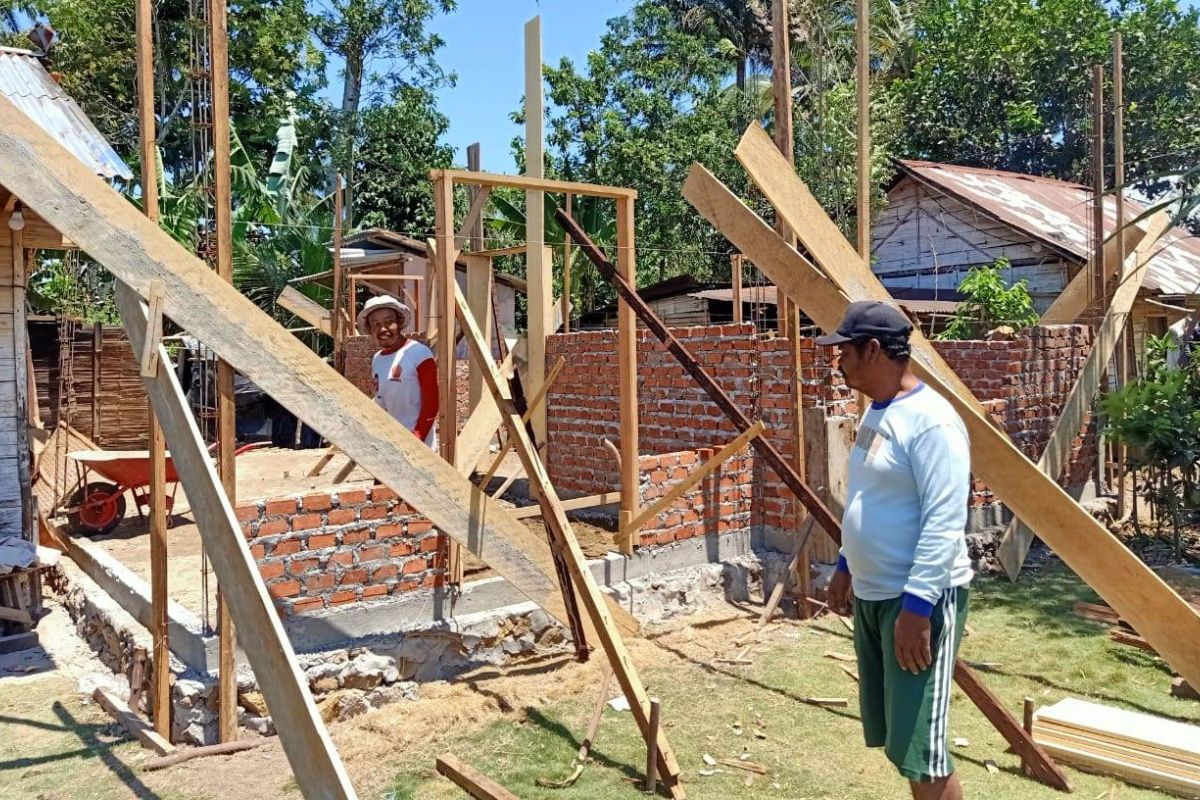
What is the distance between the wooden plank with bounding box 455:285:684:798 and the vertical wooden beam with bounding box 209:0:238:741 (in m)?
1.15

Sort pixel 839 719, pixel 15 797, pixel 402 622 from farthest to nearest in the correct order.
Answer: pixel 402 622 < pixel 839 719 < pixel 15 797

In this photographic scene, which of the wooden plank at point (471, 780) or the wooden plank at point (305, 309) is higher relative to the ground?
the wooden plank at point (305, 309)

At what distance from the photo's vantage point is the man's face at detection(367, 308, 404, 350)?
535 centimetres

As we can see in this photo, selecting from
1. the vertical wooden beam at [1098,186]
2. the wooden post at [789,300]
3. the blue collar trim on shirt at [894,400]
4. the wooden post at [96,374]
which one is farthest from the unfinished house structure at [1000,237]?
the wooden post at [96,374]

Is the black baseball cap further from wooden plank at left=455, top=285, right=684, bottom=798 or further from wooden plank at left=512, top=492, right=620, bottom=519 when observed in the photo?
wooden plank at left=512, top=492, right=620, bottom=519

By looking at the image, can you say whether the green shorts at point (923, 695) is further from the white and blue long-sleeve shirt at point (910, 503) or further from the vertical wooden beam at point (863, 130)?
the vertical wooden beam at point (863, 130)

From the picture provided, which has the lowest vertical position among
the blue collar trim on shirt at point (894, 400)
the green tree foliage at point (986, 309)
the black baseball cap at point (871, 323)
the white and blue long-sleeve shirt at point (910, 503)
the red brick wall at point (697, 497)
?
the red brick wall at point (697, 497)

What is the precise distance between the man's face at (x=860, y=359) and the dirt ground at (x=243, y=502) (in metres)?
2.58

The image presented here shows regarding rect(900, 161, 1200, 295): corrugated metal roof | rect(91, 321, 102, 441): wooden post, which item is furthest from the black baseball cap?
rect(91, 321, 102, 441): wooden post

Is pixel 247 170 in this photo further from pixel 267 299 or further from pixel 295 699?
pixel 295 699

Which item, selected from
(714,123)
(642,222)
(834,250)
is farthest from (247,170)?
(834,250)

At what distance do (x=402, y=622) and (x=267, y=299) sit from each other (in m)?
15.4

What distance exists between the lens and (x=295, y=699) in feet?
8.52

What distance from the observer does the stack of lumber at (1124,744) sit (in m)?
3.47
